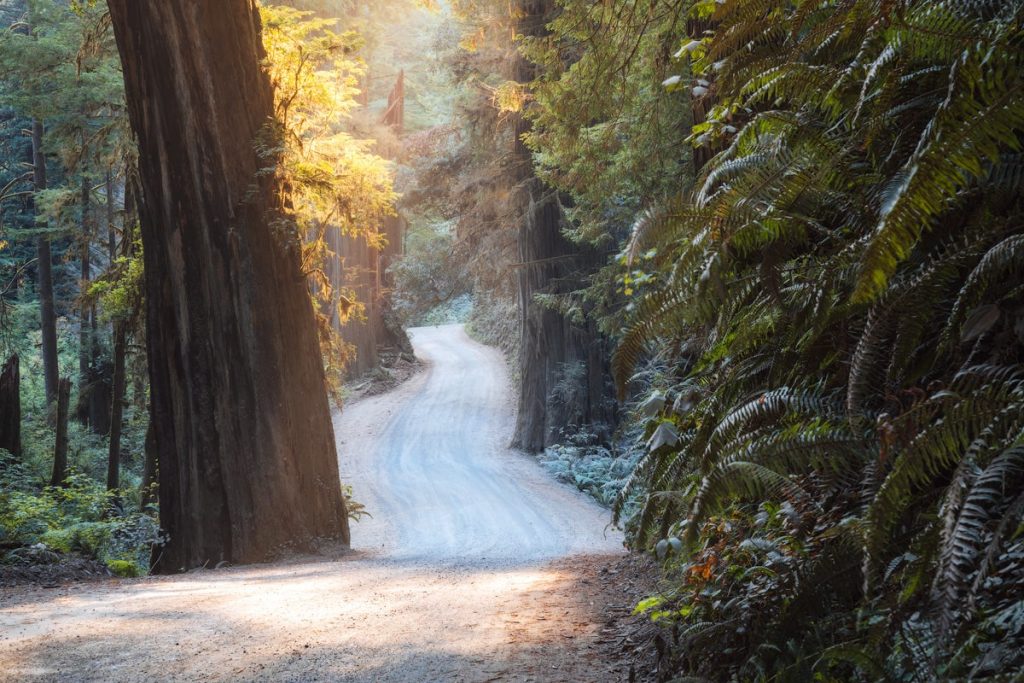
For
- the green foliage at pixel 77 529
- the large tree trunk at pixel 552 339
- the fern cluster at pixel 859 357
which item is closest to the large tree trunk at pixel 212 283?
the green foliage at pixel 77 529

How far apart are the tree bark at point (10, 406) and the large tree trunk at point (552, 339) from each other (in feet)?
36.9

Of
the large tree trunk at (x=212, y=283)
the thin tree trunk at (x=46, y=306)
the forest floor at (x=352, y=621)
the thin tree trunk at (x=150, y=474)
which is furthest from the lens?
the thin tree trunk at (x=46, y=306)

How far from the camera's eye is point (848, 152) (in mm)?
3359

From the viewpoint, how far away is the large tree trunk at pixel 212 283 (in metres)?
10.4

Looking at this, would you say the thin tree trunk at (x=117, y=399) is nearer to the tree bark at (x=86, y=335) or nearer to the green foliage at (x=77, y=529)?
the green foliage at (x=77, y=529)

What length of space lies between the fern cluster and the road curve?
465 cm

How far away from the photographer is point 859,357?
273cm

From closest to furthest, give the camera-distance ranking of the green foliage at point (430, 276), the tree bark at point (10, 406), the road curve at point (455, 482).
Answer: the road curve at point (455, 482), the tree bark at point (10, 406), the green foliage at point (430, 276)

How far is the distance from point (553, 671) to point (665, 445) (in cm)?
113

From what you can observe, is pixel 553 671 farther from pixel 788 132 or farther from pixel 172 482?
pixel 172 482

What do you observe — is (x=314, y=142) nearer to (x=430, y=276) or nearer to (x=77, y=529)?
(x=77, y=529)

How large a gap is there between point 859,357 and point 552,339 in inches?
802

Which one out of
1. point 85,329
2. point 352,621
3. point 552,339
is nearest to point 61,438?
point 85,329

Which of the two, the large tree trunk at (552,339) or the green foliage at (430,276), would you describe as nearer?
the large tree trunk at (552,339)
